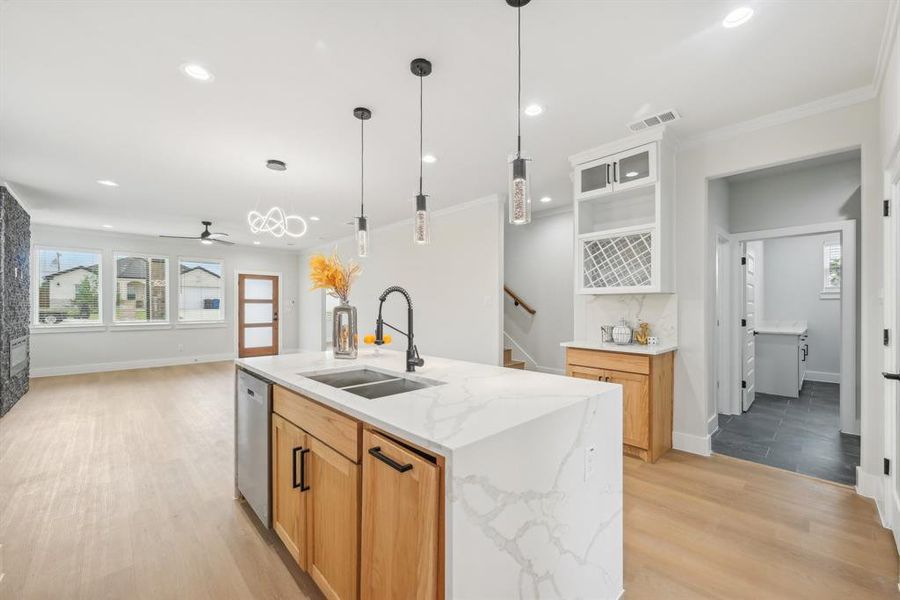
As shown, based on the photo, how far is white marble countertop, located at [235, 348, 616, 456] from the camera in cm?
111

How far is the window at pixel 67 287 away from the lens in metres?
6.55

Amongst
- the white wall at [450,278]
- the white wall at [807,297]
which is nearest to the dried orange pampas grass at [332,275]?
the white wall at [450,278]

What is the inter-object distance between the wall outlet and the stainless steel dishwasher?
155 cm

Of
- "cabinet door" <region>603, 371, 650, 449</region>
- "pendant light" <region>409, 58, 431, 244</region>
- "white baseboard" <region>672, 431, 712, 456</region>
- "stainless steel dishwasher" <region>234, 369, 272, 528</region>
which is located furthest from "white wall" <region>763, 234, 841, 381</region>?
"stainless steel dishwasher" <region>234, 369, 272, 528</region>

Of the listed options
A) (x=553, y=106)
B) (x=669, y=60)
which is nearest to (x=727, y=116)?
(x=669, y=60)

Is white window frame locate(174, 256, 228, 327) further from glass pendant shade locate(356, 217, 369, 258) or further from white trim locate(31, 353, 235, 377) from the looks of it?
glass pendant shade locate(356, 217, 369, 258)

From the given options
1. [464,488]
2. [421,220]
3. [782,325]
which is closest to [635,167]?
[421,220]

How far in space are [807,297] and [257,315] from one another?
10411mm

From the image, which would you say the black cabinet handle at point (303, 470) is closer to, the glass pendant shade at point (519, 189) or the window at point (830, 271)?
the glass pendant shade at point (519, 189)

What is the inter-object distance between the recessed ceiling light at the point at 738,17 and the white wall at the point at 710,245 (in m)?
1.37

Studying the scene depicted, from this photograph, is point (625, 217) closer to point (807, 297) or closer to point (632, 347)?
point (632, 347)

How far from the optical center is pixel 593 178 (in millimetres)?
3463

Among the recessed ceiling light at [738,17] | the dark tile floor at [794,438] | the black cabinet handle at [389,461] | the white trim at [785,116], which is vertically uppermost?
the recessed ceiling light at [738,17]

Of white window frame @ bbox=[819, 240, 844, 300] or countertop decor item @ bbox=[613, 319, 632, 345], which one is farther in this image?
white window frame @ bbox=[819, 240, 844, 300]
